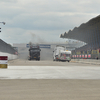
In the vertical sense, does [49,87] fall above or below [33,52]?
below

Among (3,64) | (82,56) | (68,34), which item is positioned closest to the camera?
(3,64)

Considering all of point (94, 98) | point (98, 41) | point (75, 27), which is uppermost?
point (75, 27)

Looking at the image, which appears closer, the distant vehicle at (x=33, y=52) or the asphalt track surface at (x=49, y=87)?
the asphalt track surface at (x=49, y=87)

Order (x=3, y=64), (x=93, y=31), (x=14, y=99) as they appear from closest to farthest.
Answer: (x=14, y=99) < (x=3, y=64) < (x=93, y=31)

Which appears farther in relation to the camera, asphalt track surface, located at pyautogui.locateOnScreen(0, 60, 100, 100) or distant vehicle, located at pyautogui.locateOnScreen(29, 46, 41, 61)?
distant vehicle, located at pyautogui.locateOnScreen(29, 46, 41, 61)

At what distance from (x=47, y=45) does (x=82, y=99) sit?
624ft

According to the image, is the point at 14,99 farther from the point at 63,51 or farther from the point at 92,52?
the point at 92,52

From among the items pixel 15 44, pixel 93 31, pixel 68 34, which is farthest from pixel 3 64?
pixel 15 44

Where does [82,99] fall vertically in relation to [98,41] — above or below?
below

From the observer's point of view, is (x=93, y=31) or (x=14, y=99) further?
(x=93, y=31)

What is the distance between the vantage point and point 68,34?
147 meters

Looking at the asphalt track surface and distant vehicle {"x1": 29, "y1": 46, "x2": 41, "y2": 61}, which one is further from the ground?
distant vehicle {"x1": 29, "y1": 46, "x2": 41, "y2": 61}

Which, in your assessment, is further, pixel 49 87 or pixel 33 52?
pixel 33 52

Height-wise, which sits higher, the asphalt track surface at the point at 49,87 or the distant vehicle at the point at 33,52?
the distant vehicle at the point at 33,52
